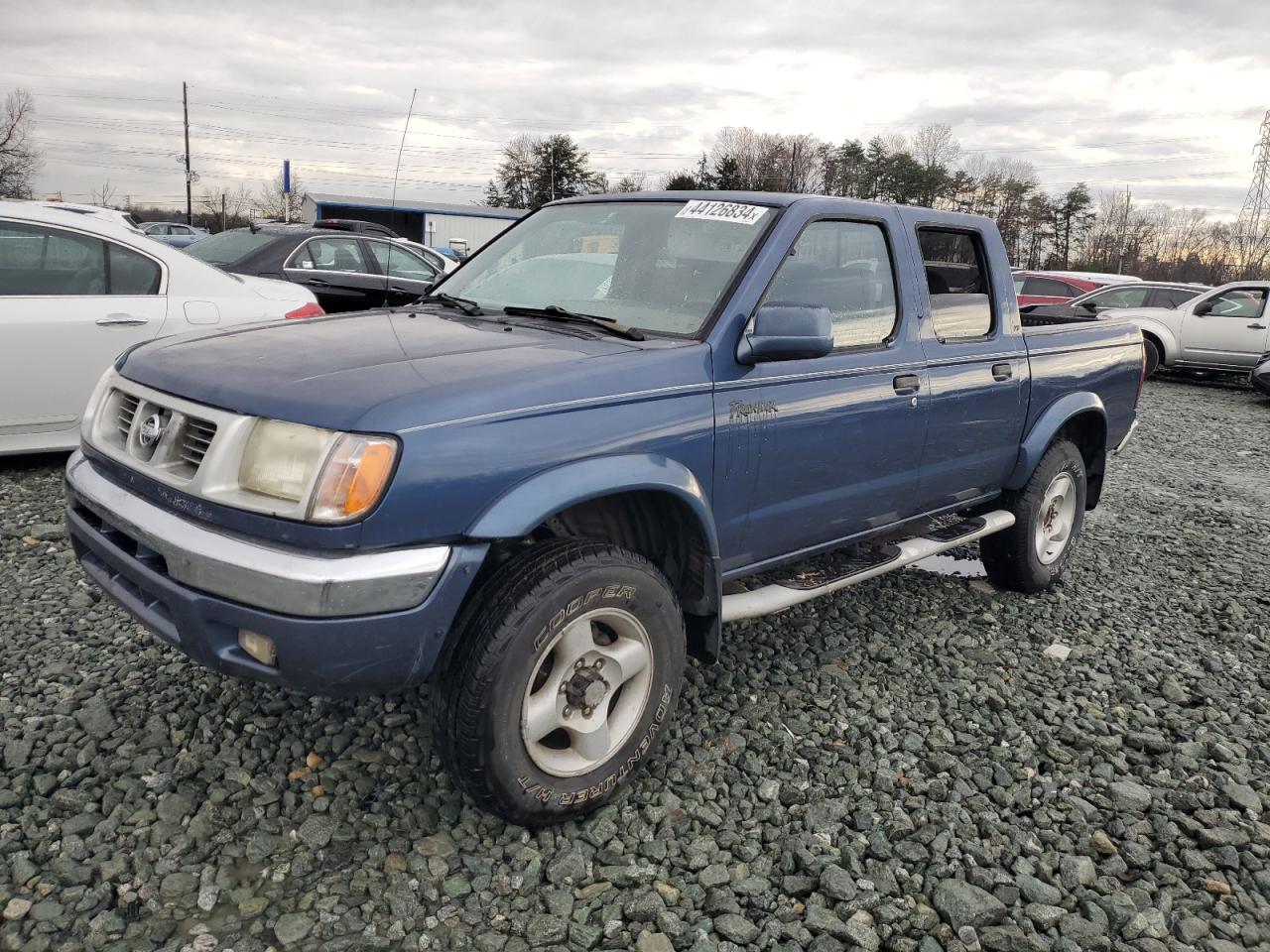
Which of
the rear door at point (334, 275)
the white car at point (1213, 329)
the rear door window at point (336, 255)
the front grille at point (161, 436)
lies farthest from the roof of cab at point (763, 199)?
the white car at point (1213, 329)

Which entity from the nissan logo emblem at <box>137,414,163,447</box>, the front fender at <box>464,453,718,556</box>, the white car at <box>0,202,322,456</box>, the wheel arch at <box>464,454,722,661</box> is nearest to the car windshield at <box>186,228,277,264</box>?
the white car at <box>0,202,322,456</box>

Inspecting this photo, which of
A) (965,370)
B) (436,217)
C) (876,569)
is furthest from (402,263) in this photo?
(436,217)

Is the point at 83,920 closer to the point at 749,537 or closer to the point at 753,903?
the point at 753,903

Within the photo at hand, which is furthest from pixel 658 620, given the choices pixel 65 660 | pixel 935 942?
pixel 65 660

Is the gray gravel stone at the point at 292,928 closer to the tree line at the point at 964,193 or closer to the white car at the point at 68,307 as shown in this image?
the white car at the point at 68,307

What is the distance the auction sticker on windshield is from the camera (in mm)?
3336

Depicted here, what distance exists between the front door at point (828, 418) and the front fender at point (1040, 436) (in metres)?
0.94

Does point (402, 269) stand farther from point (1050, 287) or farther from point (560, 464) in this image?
point (1050, 287)

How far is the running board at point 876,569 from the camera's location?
10.3 feet

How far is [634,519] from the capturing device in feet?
9.77

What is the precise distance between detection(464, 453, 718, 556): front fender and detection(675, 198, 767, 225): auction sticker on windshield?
108 centimetres

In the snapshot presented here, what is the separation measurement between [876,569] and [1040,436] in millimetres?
1411

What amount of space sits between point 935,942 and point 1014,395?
263 centimetres

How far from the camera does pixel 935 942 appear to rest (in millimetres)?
2367
